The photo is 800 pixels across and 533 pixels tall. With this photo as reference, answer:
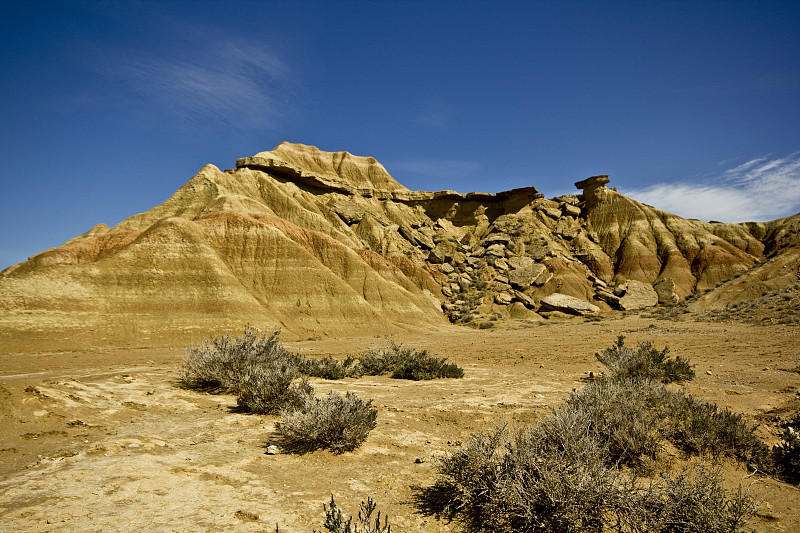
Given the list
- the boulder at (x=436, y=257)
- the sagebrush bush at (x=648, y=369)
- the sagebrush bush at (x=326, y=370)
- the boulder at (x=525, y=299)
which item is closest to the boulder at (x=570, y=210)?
the boulder at (x=525, y=299)

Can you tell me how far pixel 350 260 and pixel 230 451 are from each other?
3446 cm

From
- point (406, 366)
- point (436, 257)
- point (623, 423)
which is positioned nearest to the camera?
point (623, 423)

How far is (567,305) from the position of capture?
41250 mm

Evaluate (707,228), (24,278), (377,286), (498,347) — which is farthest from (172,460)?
(707,228)

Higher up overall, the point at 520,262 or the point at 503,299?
the point at 520,262

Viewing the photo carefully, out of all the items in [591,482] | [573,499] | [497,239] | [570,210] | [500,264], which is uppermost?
[570,210]

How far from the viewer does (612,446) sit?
16.6 feet

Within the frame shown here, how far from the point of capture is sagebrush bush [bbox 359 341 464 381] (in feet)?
41.3

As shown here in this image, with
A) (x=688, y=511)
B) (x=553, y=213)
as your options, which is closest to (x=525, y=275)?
(x=553, y=213)

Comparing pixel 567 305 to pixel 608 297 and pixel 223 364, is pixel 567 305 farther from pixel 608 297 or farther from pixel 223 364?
pixel 223 364

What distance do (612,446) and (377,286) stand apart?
1322 inches

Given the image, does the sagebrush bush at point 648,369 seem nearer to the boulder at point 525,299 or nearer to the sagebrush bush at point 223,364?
the sagebrush bush at point 223,364

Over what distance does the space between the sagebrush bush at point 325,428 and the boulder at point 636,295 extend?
144 ft

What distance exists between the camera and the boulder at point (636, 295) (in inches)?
1670
